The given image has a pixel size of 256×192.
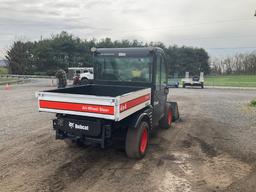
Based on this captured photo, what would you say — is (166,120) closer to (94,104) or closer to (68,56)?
(94,104)

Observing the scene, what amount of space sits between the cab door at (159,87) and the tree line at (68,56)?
42.5 m

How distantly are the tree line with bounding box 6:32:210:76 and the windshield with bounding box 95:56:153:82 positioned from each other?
43.1 m

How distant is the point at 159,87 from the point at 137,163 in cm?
247

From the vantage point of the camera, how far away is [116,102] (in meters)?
5.04

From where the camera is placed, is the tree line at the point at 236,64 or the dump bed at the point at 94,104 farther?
the tree line at the point at 236,64

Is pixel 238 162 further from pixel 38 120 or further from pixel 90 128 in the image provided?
A: pixel 38 120

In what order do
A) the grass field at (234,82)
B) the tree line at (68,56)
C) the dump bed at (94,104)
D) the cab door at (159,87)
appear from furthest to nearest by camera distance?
1. the tree line at (68,56)
2. the grass field at (234,82)
3. the cab door at (159,87)
4. the dump bed at (94,104)

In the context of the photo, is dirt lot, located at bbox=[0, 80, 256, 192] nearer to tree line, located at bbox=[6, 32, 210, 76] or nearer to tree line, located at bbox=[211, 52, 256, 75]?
tree line, located at bbox=[6, 32, 210, 76]

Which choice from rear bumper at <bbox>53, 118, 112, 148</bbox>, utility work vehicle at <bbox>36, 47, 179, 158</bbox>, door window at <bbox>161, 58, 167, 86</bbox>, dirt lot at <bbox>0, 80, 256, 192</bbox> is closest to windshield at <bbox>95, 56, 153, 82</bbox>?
utility work vehicle at <bbox>36, 47, 179, 158</bbox>

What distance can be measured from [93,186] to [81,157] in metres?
1.57

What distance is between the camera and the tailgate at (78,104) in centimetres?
513

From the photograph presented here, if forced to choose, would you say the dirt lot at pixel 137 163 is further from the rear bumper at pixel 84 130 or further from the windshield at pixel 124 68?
the windshield at pixel 124 68

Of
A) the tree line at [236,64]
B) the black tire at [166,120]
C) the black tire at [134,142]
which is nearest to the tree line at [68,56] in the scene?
the tree line at [236,64]

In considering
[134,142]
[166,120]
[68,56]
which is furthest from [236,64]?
[134,142]
